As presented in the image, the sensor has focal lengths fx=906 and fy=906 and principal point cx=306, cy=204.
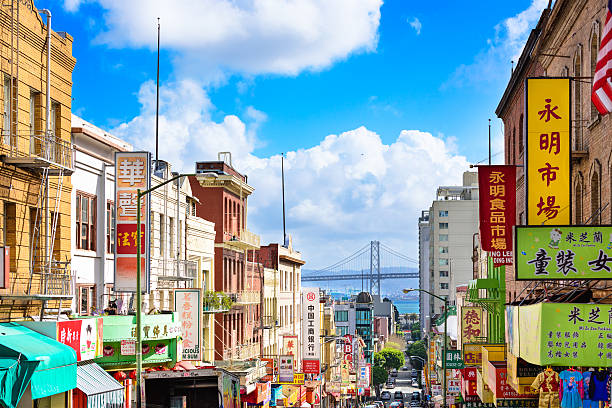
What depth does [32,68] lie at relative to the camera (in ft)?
88.8

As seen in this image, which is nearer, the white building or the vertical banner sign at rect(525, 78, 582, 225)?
the vertical banner sign at rect(525, 78, 582, 225)

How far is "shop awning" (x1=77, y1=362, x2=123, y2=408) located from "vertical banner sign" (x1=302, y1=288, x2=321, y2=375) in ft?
149

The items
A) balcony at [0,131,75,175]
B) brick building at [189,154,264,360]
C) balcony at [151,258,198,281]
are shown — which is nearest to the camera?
balcony at [0,131,75,175]

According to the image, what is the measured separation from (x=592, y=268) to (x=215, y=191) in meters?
40.8

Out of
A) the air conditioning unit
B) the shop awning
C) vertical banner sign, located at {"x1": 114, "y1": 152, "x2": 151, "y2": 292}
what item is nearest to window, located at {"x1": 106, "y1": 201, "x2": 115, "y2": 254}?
vertical banner sign, located at {"x1": 114, "y1": 152, "x2": 151, "y2": 292}

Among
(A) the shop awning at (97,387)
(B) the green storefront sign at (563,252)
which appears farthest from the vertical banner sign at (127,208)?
(B) the green storefront sign at (563,252)

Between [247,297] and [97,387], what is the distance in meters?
36.2

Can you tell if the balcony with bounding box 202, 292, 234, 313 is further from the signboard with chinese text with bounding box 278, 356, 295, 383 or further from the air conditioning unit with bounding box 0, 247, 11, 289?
the air conditioning unit with bounding box 0, 247, 11, 289

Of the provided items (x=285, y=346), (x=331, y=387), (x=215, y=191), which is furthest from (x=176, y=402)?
(x=331, y=387)

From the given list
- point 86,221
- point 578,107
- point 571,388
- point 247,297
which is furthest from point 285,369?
point 571,388

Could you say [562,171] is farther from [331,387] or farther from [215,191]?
[331,387]

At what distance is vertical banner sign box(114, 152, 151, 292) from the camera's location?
3259 cm

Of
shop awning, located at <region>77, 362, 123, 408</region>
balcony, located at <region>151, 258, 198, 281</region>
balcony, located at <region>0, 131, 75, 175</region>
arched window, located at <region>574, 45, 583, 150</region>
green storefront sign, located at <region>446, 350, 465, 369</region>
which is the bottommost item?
green storefront sign, located at <region>446, 350, 465, 369</region>

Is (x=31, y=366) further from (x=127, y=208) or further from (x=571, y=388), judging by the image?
(x=571, y=388)
